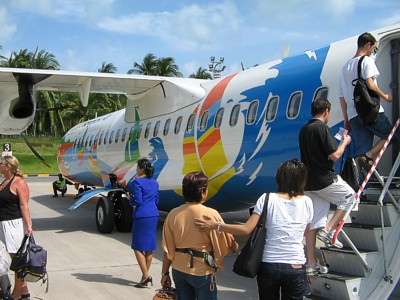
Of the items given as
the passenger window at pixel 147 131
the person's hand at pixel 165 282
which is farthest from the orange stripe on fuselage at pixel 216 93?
the person's hand at pixel 165 282

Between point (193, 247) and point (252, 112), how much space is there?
4.69 meters

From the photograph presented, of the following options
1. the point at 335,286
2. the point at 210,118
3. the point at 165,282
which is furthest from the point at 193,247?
the point at 210,118

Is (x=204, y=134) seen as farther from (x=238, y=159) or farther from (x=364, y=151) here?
(x=364, y=151)

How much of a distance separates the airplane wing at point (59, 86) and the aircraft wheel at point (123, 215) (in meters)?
2.47

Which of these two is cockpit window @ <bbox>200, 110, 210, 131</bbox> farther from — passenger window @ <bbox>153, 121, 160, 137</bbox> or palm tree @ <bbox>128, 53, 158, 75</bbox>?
palm tree @ <bbox>128, 53, 158, 75</bbox>

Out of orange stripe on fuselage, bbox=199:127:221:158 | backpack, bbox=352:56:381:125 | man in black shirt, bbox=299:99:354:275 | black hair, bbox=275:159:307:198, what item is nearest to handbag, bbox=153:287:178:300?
black hair, bbox=275:159:307:198

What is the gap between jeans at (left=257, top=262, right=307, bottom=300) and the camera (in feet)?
12.2

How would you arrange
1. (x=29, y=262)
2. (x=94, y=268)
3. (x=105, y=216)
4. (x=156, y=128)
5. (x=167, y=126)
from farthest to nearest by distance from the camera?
(x=156, y=128) < (x=105, y=216) < (x=167, y=126) < (x=94, y=268) < (x=29, y=262)

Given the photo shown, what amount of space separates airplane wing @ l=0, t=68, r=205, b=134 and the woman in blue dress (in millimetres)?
3618

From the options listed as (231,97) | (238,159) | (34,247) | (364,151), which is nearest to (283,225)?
(364,151)

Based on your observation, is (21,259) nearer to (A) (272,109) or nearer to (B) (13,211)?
(B) (13,211)

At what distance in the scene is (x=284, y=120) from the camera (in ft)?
24.1

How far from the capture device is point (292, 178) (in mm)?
3846

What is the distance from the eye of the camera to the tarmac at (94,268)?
22.0 ft
